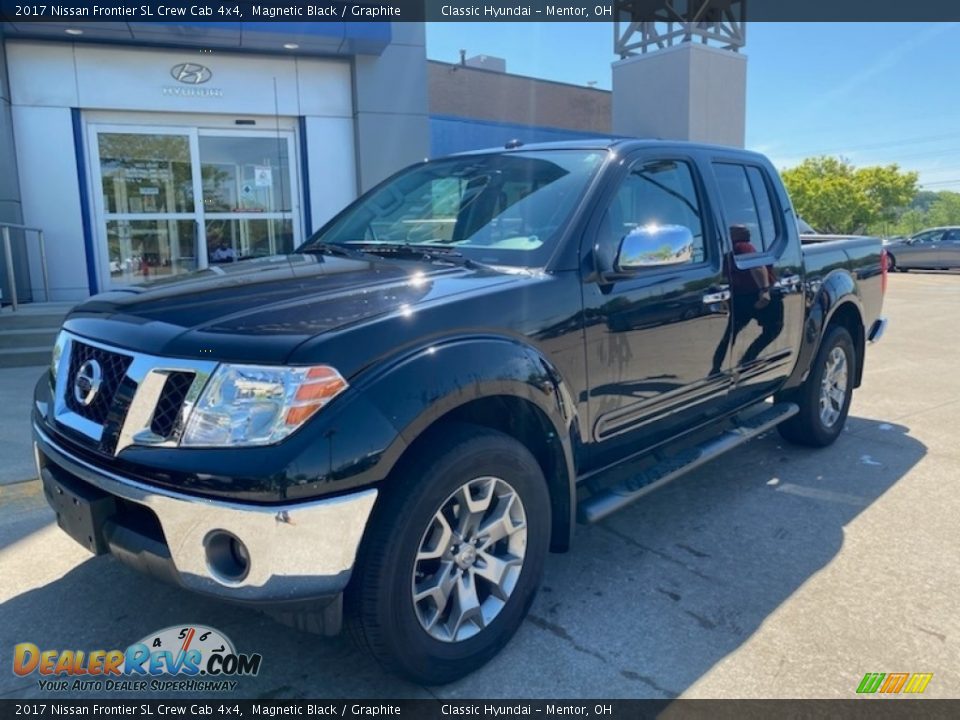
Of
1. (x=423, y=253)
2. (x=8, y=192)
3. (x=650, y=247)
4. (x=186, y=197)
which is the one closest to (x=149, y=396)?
(x=423, y=253)

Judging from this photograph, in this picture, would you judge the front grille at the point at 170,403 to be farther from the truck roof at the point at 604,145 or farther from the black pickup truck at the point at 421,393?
the truck roof at the point at 604,145

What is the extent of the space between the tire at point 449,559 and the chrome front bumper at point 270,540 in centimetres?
11

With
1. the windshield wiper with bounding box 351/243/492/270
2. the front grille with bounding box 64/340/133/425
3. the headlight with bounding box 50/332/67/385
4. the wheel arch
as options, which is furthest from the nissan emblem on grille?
the wheel arch

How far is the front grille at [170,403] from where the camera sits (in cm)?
219

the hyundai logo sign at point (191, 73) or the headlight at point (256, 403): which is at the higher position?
the hyundai logo sign at point (191, 73)

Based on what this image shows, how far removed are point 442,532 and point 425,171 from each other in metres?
2.28

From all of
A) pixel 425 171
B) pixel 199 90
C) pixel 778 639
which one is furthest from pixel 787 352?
pixel 199 90

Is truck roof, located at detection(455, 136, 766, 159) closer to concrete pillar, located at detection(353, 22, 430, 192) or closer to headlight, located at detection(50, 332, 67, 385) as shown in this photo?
headlight, located at detection(50, 332, 67, 385)

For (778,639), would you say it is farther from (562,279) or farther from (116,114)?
(116,114)

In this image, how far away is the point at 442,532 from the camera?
96.5 inches

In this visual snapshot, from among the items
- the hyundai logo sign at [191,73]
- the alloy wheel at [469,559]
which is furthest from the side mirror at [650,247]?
the hyundai logo sign at [191,73]

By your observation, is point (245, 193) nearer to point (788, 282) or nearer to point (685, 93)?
point (788, 282)

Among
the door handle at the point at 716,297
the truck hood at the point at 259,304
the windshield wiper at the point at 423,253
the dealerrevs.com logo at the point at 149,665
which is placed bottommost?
the dealerrevs.com logo at the point at 149,665

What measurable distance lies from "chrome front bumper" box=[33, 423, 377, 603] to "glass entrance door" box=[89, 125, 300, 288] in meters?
9.40
